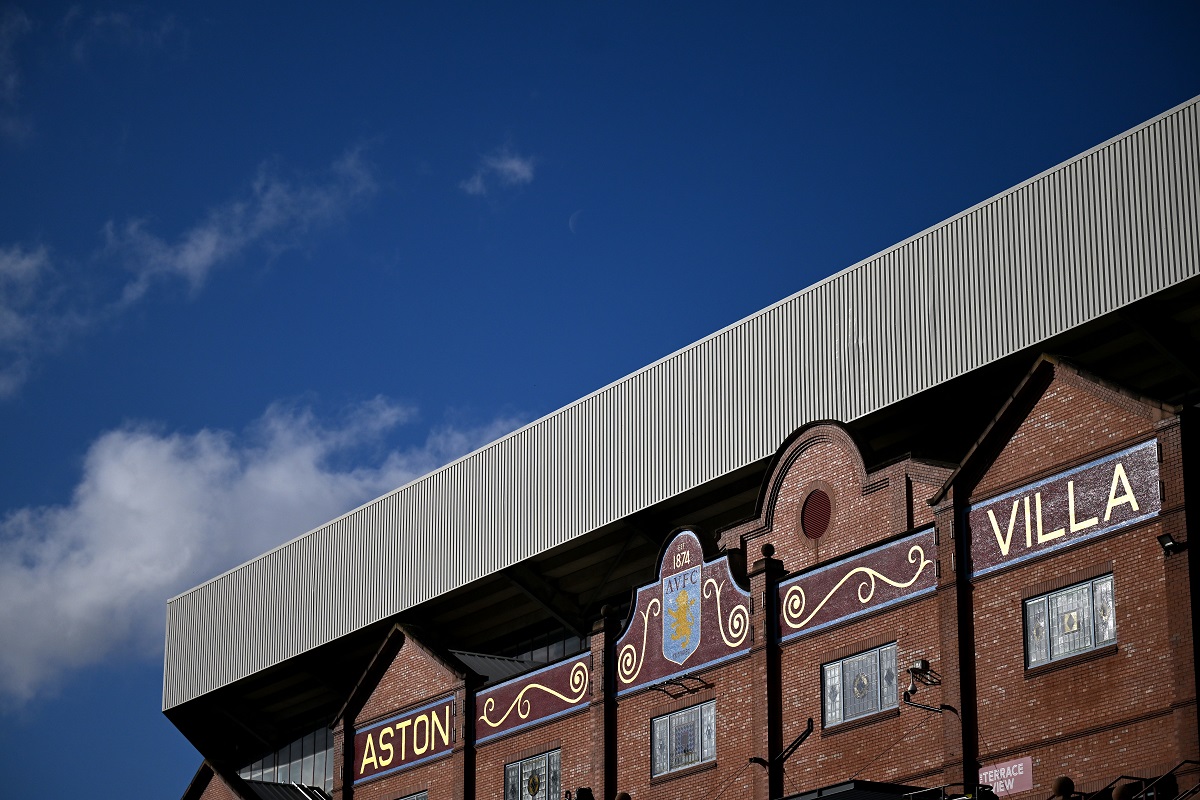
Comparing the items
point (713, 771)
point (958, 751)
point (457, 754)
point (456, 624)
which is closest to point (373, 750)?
point (457, 754)

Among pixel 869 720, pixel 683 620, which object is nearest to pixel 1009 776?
pixel 869 720

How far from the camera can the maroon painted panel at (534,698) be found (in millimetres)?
52219

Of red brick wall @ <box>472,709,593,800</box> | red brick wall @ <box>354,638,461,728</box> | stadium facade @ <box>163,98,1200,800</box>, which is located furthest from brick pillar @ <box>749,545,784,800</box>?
red brick wall @ <box>354,638,461,728</box>

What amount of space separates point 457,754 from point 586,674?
17.3 ft

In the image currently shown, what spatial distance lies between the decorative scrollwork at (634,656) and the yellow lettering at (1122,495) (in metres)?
14.4

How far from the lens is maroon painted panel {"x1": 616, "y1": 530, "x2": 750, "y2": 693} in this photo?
47.9 m

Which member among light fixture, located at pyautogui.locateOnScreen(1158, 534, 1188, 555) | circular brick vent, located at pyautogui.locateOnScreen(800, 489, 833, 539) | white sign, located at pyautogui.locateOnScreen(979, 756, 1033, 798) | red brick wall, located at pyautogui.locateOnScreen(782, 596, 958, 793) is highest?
circular brick vent, located at pyautogui.locateOnScreen(800, 489, 833, 539)

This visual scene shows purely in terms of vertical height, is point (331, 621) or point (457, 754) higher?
point (331, 621)

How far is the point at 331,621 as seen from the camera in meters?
67.9

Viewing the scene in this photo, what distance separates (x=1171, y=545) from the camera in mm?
37344

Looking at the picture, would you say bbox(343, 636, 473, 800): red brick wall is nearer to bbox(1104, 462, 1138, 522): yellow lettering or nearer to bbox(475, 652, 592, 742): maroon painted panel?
bbox(475, 652, 592, 742): maroon painted panel

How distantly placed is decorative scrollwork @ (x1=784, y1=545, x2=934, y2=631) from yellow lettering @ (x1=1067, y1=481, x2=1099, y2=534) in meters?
3.89

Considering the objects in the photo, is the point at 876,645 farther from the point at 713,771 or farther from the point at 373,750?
the point at 373,750

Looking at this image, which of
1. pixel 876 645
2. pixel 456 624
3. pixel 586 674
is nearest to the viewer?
pixel 876 645
